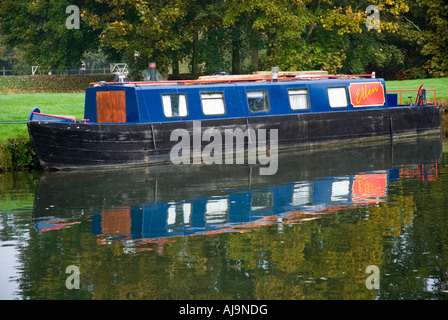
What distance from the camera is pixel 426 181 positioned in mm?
16969

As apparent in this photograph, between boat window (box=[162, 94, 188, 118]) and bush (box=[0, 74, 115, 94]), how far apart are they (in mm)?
17834

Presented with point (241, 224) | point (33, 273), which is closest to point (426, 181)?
point (241, 224)

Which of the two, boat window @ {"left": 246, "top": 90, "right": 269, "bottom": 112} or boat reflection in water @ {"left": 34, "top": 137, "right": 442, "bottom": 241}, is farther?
boat window @ {"left": 246, "top": 90, "right": 269, "bottom": 112}

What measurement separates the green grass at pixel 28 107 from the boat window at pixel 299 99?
7.33 meters

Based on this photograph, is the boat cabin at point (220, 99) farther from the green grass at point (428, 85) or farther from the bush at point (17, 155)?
the green grass at point (428, 85)

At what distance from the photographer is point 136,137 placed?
20062 millimetres

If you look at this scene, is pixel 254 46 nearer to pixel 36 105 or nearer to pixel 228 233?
pixel 36 105

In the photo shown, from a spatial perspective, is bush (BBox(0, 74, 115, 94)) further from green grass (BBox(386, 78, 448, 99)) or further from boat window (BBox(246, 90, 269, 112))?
boat window (BBox(246, 90, 269, 112))

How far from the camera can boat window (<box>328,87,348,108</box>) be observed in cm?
2423

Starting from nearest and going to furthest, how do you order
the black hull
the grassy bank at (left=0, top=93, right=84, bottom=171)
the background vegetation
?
the black hull < the grassy bank at (left=0, top=93, right=84, bottom=171) < the background vegetation

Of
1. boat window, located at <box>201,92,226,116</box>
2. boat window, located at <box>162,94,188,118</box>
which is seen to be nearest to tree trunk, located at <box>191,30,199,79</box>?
boat window, located at <box>201,92,226,116</box>

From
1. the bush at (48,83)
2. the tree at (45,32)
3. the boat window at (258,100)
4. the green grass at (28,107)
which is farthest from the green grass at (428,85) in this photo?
the tree at (45,32)

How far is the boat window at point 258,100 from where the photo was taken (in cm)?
2250
